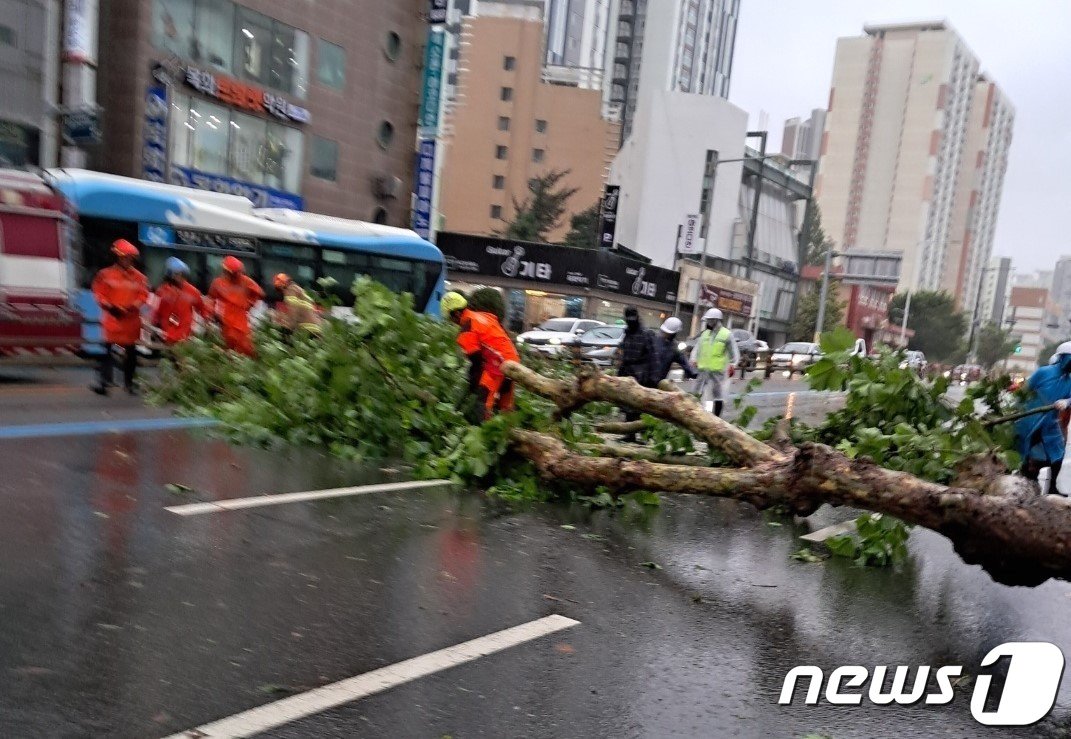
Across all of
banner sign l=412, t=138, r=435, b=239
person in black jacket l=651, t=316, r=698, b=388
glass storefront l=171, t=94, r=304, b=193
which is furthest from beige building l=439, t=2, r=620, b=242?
person in black jacket l=651, t=316, r=698, b=388

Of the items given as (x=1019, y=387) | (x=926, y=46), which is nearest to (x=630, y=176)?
(x=1019, y=387)

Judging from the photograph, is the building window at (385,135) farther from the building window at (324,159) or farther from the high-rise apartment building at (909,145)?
the high-rise apartment building at (909,145)

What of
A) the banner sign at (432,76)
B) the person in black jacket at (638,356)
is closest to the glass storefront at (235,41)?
the banner sign at (432,76)

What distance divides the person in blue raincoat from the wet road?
203 cm

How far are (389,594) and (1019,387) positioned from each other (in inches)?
247

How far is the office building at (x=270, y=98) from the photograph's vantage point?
24.6m

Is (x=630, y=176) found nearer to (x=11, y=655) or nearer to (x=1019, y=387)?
(x=1019, y=387)

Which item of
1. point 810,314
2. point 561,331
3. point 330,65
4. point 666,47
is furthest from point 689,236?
point 666,47

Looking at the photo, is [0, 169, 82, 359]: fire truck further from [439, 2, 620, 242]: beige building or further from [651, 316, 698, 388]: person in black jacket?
[439, 2, 620, 242]: beige building

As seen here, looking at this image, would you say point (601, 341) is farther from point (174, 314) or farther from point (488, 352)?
point (488, 352)

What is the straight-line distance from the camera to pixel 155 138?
24469mm

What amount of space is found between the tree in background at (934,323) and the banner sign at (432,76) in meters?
66.1

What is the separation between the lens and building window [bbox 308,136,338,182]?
30.3 metres

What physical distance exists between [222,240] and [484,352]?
37.6 feet
